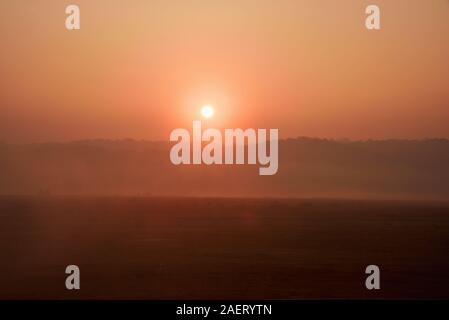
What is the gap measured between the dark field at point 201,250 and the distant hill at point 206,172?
0.10 meters

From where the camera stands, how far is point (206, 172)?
441 centimetres

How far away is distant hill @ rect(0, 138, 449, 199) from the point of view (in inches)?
172

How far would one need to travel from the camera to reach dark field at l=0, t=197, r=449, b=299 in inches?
172

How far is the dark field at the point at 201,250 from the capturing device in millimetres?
4359

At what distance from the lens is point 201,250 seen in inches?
174

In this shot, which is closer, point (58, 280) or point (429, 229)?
point (58, 280)

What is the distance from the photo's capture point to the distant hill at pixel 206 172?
437 centimetres

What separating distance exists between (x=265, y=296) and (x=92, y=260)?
1.31m

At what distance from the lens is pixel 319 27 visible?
14.7 ft

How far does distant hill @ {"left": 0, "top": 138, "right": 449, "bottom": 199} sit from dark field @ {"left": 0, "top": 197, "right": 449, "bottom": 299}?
0.32ft

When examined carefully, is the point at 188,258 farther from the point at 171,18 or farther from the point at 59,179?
the point at 171,18

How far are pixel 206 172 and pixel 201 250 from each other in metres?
0.58
